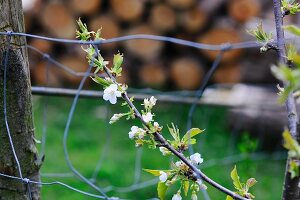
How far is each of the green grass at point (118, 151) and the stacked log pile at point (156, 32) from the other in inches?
16.8

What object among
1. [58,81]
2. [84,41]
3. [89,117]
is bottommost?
[84,41]

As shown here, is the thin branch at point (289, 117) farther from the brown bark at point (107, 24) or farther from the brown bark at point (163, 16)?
the brown bark at point (107, 24)

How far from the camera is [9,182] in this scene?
1147 millimetres

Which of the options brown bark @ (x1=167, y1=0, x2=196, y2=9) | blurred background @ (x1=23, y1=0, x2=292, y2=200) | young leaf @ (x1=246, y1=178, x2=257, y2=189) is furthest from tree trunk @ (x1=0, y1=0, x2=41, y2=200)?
brown bark @ (x1=167, y1=0, x2=196, y2=9)

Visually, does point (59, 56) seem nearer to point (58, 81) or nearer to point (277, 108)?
point (58, 81)

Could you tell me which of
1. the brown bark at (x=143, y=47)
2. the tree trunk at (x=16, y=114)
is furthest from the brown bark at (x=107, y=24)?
the tree trunk at (x=16, y=114)

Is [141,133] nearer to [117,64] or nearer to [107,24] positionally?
[117,64]

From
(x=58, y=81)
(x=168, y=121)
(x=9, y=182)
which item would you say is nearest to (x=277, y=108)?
(x=168, y=121)

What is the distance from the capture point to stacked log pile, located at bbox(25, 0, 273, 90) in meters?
3.94

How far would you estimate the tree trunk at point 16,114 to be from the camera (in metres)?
1.08

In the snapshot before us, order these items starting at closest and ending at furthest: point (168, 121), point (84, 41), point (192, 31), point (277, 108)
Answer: point (84, 41) < point (277, 108) < point (168, 121) < point (192, 31)

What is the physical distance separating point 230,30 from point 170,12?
0.45m

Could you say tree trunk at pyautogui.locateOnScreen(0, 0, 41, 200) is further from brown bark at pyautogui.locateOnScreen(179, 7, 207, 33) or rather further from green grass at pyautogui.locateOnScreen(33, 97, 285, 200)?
→ brown bark at pyautogui.locateOnScreen(179, 7, 207, 33)

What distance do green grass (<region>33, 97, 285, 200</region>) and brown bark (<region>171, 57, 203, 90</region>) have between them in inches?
17.9
